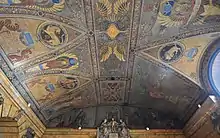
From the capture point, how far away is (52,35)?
7.82 metres

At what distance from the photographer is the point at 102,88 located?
36.9 feet

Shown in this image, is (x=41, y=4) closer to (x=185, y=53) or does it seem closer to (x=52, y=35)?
(x=52, y=35)

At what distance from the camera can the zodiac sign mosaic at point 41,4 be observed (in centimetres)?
644

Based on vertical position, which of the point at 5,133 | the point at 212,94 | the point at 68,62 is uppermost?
the point at 68,62

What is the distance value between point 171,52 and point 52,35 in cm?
390

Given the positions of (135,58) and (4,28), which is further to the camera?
(135,58)

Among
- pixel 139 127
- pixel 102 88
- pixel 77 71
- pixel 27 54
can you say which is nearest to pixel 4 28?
pixel 27 54

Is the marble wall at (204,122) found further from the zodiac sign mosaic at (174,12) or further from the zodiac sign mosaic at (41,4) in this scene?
the zodiac sign mosaic at (41,4)

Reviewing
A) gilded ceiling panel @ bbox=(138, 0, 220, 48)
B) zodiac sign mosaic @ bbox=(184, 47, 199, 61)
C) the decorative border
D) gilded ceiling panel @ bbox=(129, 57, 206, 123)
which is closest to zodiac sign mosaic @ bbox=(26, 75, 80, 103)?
gilded ceiling panel @ bbox=(129, 57, 206, 123)

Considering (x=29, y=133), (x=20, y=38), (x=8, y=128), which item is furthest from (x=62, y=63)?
(x=29, y=133)

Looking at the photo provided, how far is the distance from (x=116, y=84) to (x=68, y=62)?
2688 millimetres

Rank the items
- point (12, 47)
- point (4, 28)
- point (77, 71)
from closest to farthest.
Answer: point (4, 28), point (12, 47), point (77, 71)

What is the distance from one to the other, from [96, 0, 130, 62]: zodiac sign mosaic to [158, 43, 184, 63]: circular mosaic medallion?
1.32 metres

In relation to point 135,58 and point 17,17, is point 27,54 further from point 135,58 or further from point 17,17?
point 135,58
